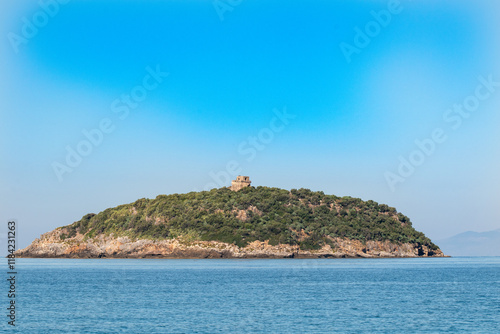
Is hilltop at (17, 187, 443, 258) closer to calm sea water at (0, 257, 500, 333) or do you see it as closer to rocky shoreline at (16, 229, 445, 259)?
rocky shoreline at (16, 229, 445, 259)

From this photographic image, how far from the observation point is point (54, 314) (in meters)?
48.2

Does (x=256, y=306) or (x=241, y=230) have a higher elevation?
(x=241, y=230)

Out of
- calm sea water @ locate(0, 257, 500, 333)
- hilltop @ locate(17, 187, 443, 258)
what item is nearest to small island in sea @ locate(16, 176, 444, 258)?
hilltop @ locate(17, 187, 443, 258)

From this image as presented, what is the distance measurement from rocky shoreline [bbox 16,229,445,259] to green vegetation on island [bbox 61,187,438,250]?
1912mm

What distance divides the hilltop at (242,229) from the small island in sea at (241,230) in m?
0.28

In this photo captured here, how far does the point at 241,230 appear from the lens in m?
162

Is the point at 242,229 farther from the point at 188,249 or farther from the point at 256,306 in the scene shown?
the point at 256,306

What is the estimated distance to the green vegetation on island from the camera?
163375mm

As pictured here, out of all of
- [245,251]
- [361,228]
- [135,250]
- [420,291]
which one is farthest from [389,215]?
[420,291]

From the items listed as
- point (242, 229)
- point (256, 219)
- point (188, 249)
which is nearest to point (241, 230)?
point (242, 229)

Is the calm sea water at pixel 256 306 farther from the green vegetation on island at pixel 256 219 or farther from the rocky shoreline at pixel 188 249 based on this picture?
the green vegetation on island at pixel 256 219

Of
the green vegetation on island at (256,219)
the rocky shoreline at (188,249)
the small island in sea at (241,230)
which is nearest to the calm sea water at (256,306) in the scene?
the rocky shoreline at (188,249)

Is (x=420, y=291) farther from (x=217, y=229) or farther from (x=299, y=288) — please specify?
(x=217, y=229)

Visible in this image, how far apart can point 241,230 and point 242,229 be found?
3.45ft
